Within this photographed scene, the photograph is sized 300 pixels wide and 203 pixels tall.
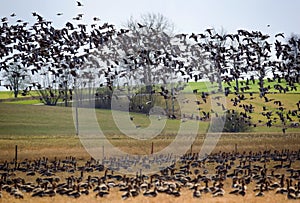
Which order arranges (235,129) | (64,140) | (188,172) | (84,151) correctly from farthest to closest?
(235,129)
(64,140)
(84,151)
(188,172)

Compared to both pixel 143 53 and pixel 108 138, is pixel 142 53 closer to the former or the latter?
pixel 143 53

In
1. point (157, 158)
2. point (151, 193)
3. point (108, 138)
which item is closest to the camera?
point (151, 193)

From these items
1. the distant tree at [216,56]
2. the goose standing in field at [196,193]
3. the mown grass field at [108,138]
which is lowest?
the goose standing in field at [196,193]

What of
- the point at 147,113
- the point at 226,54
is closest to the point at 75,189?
the point at 226,54

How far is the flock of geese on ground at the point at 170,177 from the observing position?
52.2 feet

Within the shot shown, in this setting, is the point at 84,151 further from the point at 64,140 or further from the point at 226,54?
the point at 226,54

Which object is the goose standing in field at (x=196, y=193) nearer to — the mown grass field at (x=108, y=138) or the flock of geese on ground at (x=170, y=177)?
the flock of geese on ground at (x=170, y=177)

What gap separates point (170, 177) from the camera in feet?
60.4

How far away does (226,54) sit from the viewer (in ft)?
77.3

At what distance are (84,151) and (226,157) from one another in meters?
8.50

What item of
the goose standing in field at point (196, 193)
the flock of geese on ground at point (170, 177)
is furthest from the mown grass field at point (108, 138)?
the flock of geese on ground at point (170, 177)

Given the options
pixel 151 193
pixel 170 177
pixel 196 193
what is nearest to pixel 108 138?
pixel 170 177

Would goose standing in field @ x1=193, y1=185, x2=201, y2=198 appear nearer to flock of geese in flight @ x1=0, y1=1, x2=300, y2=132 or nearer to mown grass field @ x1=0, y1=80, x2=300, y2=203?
mown grass field @ x1=0, y1=80, x2=300, y2=203

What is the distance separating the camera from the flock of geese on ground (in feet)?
52.2
